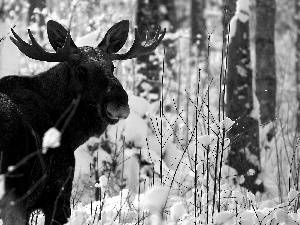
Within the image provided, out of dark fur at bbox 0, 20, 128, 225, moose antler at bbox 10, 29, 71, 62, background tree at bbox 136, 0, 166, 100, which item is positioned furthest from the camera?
background tree at bbox 136, 0, 166, 100

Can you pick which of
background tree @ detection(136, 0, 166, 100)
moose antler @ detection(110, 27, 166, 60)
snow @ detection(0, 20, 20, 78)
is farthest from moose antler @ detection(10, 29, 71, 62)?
background tree @ detection(136, 0, 166, 100)

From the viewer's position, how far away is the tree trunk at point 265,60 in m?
9.13

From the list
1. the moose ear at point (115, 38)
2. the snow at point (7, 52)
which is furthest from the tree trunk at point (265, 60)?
the moose ear at point (115, 38)

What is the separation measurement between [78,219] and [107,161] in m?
3.21

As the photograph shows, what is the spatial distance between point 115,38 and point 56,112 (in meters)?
1.06

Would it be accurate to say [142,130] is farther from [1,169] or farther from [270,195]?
[1,169]

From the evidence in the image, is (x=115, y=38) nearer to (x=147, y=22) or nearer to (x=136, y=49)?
(x=136, y=49)

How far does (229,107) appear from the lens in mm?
7508

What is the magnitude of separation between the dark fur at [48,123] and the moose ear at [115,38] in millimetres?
26

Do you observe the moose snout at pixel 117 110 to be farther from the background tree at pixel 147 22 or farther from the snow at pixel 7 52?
the background tree at pixel 147 22

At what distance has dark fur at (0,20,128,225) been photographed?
12.2 feet

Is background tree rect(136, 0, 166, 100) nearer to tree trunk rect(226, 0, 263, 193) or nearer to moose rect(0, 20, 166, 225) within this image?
tree trunk rect(226, 0, 263, 193)

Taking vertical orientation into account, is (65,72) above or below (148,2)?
below

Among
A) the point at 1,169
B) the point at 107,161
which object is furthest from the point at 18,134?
the point at 107,161
